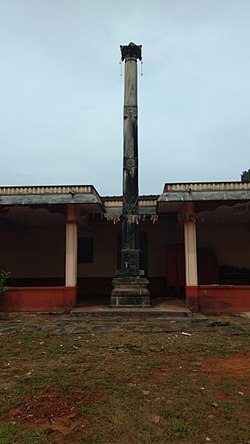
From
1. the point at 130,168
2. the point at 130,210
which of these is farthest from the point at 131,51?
the point at 130,210

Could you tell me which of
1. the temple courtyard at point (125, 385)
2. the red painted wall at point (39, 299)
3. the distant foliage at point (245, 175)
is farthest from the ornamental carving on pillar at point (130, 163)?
the distant foliage at point (245, 175)

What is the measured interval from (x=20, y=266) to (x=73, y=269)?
14.7ft

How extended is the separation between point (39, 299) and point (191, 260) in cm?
447

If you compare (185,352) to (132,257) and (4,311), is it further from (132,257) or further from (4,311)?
(4,311)

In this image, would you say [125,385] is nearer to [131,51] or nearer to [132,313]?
[132,313]

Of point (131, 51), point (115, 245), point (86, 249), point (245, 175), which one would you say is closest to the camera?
point (131, 51)

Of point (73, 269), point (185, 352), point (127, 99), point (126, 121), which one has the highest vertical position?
point (127, 99)

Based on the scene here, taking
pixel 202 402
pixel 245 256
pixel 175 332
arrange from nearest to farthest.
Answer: pixel 202 402 → pixel 175 332 → pixel 245 256

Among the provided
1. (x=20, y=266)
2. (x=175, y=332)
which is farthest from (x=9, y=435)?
(x=20, y=266)

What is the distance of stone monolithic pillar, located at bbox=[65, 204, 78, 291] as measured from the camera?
30.5ft

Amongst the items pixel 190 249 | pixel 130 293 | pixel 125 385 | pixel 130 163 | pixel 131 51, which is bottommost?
pixel 125 385

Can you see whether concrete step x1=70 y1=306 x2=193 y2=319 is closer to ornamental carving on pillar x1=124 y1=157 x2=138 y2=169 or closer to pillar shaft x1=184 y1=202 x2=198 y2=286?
pillar shaft x1=184 y1=202 x2=198 y2=286

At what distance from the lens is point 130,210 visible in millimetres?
9797

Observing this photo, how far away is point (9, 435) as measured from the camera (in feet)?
8.57
